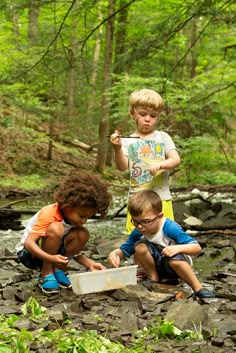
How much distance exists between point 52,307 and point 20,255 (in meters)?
0.69

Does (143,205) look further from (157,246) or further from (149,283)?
(149,283)

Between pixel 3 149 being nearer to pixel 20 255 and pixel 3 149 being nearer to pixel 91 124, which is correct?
pixel 91 124

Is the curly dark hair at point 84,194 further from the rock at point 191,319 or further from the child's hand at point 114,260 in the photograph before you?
the rock at point 191,319

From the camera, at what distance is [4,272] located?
13.3 feet

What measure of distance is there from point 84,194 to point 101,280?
54cm

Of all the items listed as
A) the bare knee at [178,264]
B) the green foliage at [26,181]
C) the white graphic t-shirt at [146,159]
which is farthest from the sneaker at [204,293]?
the green foliage at [26,181]

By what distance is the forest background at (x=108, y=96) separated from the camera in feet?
25.9

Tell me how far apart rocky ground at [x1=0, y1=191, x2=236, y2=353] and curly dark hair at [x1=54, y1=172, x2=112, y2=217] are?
561 millimetres

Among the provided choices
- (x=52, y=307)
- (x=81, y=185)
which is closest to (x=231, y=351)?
(x=52, y=307)

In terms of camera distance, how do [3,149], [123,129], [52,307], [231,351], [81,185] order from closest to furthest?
[231,351]
[52,307]
[81,185]
[3,149]
[123,129]

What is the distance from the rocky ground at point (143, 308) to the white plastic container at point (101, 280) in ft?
0.17

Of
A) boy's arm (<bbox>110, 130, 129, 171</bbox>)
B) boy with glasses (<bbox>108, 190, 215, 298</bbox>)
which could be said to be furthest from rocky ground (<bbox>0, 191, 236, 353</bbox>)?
boy's arm (<bbox>110, 130, 129, 171</bbox>)

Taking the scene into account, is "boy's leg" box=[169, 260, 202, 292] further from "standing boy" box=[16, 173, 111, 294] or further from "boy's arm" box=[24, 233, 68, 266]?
"boy's arm" box=[24, 233, 68, 266]

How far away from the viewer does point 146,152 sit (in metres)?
4.07
